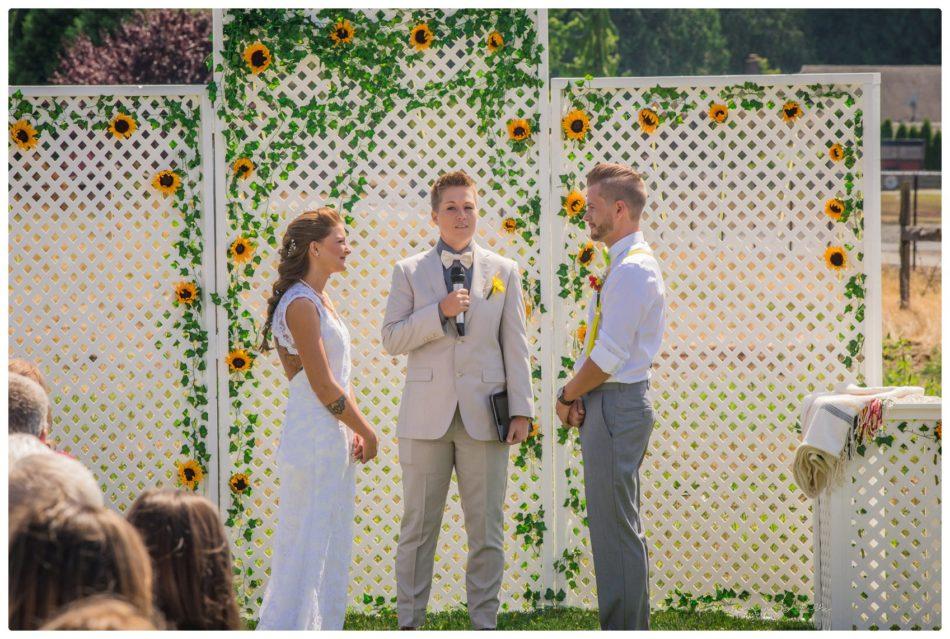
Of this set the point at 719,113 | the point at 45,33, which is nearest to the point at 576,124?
the point at 719,113

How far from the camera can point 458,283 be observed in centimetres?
420

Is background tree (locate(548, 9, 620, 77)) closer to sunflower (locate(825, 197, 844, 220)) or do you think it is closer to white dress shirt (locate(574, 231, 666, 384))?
sunflower (locate(825, 197, 844, 220))

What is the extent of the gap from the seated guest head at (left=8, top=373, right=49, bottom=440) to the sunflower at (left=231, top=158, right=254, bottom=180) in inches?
63.1

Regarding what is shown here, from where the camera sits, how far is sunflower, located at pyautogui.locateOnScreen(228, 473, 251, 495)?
482cm

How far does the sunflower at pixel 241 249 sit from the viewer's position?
475 centimetres

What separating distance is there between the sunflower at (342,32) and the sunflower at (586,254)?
1.26m

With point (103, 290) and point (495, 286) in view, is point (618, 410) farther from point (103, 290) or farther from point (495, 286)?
point (103, 290)

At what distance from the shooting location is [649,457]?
16.0 ft

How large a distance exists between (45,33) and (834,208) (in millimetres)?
25802

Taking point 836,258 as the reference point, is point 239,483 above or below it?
below

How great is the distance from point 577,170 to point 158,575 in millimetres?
2855

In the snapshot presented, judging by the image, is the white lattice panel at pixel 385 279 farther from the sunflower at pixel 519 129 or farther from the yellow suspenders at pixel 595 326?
the yellow suspenders at pixel 595 326

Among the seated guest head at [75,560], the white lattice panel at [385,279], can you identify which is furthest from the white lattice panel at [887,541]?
the seated guest head at [75,560]

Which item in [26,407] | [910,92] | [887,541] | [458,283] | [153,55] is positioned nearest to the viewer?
[26,407]
